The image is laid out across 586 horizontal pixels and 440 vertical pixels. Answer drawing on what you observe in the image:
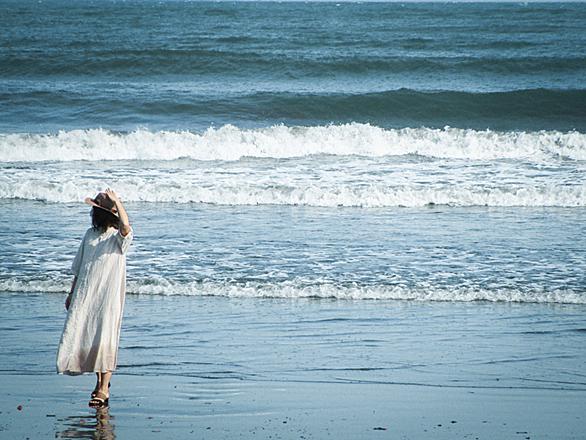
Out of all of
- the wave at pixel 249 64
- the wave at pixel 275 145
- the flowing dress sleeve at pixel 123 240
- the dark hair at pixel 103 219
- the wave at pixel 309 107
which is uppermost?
the wave at pixel 249 64

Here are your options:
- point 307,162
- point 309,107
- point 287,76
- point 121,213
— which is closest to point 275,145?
point 307,162

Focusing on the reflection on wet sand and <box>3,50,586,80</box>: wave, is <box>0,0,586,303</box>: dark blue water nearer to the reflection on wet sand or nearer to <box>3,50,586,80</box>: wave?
<box>3,50,586,80</box>: wave

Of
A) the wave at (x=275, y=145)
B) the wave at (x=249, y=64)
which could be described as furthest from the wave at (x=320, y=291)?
the wave at (x=249, y=64)

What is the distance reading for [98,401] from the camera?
5.65 m

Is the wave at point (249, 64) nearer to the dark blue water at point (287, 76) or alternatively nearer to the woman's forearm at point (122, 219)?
the dark blue water at point (287, 76)

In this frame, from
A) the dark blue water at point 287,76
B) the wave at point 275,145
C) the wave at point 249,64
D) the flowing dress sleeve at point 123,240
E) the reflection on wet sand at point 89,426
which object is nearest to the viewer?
the reflection on wet sand at point 89,426

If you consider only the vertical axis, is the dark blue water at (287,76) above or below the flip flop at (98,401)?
above

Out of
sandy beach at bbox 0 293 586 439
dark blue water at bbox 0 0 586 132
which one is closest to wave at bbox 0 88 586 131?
dark blue water at bbox 0 0 586 132

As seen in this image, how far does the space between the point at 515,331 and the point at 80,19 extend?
4994 centimetres

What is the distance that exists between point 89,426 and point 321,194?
906 centimetres

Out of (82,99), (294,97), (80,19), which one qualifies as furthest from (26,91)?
(80,19)

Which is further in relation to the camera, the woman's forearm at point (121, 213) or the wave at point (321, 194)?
the wave at point (321, 194)

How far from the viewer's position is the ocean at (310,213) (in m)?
7.16

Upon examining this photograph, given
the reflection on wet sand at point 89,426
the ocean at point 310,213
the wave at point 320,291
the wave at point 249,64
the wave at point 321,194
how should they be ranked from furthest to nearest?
1. the wave at point 249,64
2. the wave at point 321,194
3. the wave at point 320,291
4. the ocean at point 310,213
5. the reflection on wet sand at point 89,426
